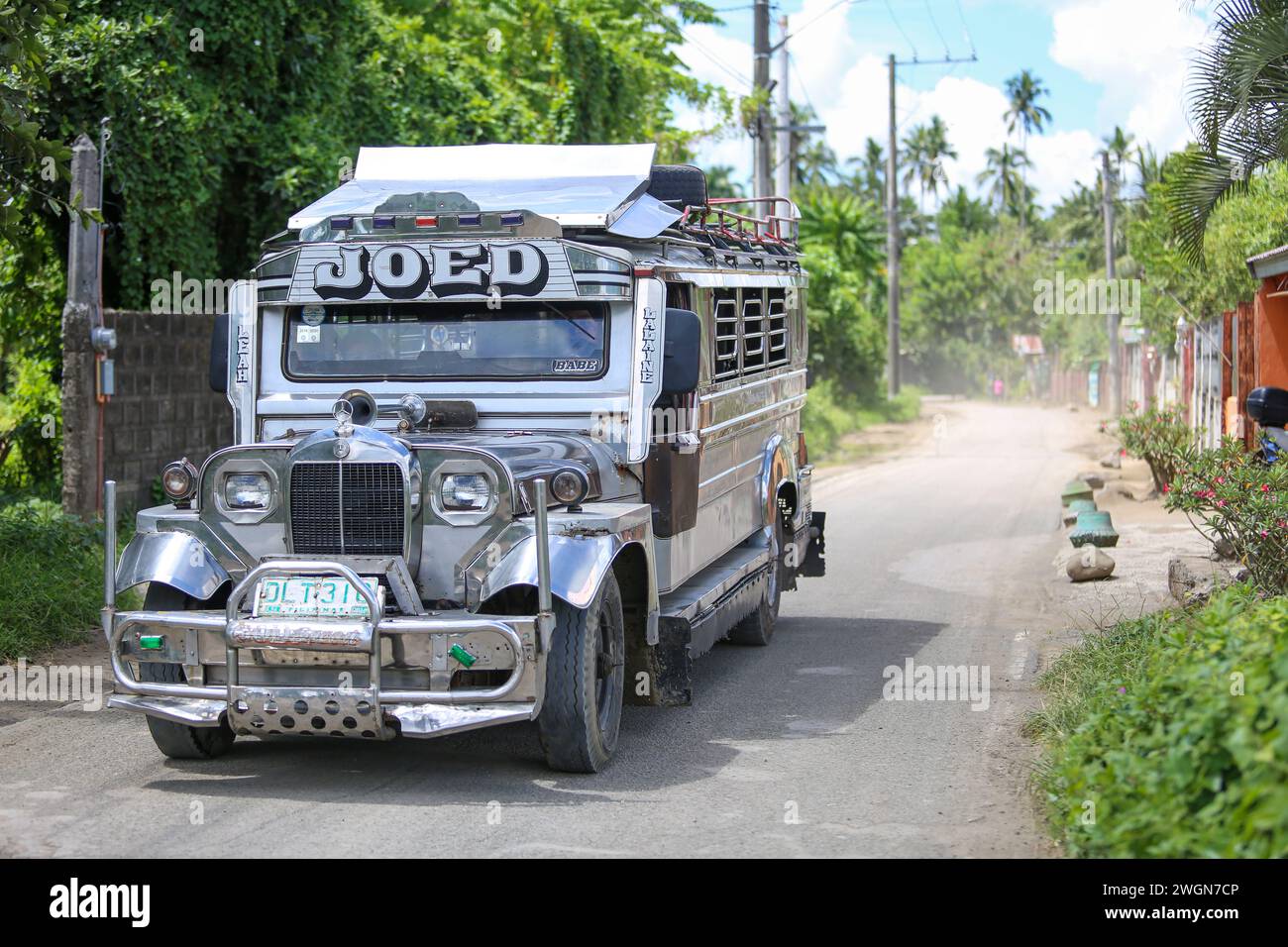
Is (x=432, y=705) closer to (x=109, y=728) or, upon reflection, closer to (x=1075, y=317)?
(x=109, y=728)

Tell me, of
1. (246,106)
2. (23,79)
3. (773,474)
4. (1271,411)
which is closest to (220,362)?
(23,79)

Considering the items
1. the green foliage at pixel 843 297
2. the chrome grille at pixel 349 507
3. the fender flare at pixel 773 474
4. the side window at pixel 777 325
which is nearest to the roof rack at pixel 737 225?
the side window at pixel 777 325

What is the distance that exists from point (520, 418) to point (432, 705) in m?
1.97

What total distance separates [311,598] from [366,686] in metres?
0.44

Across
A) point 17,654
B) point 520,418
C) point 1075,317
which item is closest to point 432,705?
point 520,418

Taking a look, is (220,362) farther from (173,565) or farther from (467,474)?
(467,474)

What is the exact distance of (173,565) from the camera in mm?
6812

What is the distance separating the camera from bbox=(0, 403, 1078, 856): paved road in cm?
583

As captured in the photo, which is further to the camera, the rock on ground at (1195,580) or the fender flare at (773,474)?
the fender flare at (773,474)

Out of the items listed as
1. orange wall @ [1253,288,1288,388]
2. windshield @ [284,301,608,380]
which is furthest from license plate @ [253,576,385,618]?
orange wall @ [1253,288,1288,388]

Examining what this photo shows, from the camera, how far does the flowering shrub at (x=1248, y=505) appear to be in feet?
29.8

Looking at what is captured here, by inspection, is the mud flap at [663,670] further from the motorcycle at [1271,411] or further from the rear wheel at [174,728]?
the motorcycle at [1271,411]

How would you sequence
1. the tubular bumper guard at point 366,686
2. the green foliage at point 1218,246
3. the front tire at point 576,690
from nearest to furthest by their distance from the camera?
the tubular bumper guard at point 366,686, the front tire at point 576,690, the green foliage at point 1218,246

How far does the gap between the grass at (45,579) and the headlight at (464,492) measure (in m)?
4.38
